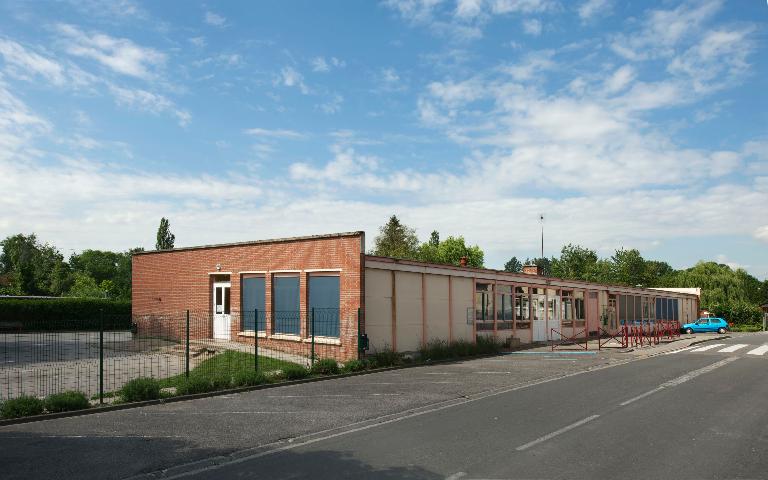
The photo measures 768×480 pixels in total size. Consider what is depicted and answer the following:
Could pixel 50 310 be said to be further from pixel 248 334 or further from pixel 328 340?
pixel 328 340

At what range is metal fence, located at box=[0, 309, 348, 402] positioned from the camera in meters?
16.5

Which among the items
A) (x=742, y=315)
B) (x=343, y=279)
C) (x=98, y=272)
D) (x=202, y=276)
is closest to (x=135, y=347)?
(x=202, y=276)

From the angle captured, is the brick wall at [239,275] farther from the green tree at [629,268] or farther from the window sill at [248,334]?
the green tree at [629,268]

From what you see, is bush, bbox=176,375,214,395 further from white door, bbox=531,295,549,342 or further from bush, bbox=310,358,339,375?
white door, bbox=531,295,549,342

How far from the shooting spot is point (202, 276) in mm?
28703

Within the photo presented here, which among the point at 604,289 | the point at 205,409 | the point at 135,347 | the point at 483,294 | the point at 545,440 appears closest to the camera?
the point at 545,440

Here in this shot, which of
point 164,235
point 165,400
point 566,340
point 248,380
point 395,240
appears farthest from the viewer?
→ point 395,240

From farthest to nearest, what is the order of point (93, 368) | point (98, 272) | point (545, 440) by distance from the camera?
point (98, 272) < point (93, 368) < point (545, 440)

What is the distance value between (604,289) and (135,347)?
31.6 metres

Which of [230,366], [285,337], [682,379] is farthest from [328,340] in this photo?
[682,379]

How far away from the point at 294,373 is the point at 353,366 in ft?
8.78

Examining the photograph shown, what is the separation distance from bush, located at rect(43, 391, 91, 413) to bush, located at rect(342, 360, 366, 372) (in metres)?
8.41

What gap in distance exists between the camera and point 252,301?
26.3 metres

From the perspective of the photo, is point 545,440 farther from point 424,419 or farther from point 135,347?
point 135,347
